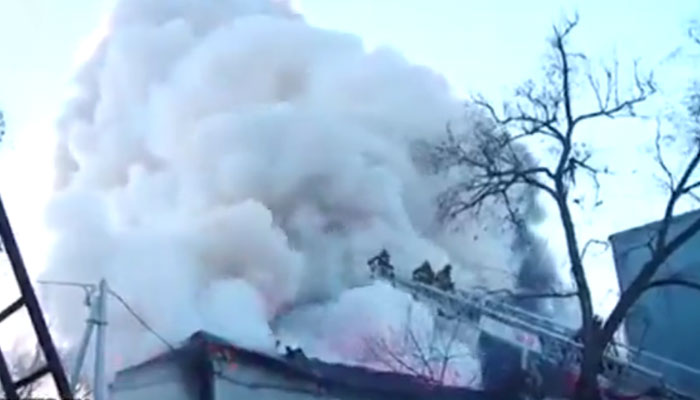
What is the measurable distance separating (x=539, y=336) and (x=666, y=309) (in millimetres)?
5030

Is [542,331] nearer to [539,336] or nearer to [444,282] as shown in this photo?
[539,336]

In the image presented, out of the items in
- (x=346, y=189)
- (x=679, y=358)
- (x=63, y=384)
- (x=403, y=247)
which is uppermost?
(x=346, y=189)

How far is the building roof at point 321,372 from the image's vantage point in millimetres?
17078

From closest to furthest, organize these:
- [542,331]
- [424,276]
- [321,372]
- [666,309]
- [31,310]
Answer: [31,310] < [321,372] < [542,331] < [666,309] < [424,276]

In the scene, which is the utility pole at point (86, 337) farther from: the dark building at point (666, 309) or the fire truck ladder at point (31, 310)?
the dark building at point (666, 309)

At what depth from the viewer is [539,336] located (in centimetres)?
2139

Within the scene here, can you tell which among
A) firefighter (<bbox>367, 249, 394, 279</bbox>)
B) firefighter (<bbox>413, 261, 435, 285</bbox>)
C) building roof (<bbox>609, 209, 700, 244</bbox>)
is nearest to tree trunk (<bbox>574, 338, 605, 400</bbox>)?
building roof (<bbox>609, 209, 700, 244</bbox>)

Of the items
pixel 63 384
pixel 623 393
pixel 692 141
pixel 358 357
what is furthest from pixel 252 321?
pixel 63 384

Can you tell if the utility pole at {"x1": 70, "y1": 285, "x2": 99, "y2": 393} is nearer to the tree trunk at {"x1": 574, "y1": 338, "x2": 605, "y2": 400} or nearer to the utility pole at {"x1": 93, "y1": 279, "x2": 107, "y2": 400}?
the utility pole at {"x1": 93, "y1": 279, "x2": 107, "y2": 400}

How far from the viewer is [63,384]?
5969mm

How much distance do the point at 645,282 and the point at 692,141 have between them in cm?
214

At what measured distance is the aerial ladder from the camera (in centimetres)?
2019

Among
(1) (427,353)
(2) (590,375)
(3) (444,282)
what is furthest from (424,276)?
(2) (590,375)

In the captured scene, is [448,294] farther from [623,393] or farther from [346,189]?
[346,189]
